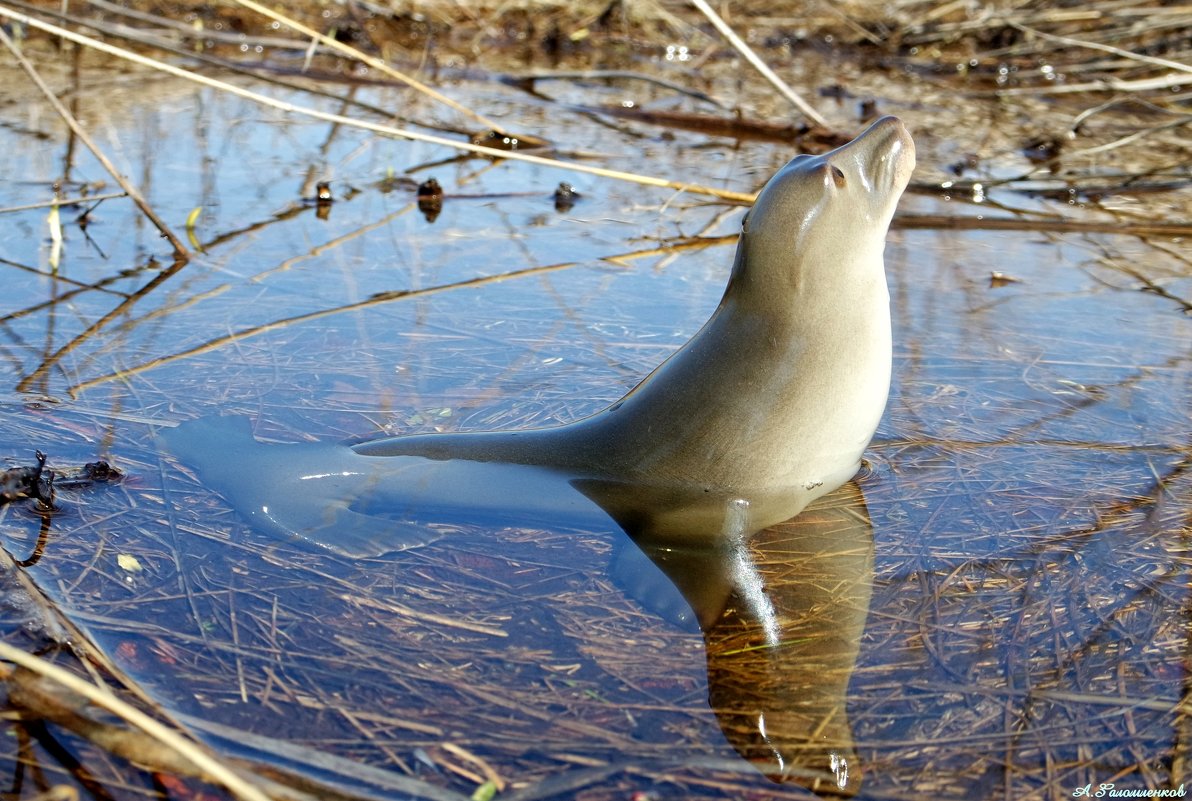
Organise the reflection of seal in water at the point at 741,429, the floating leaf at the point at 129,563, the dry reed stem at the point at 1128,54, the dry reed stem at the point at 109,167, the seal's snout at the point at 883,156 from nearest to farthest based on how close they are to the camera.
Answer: the floating leaf at the point at 129,563 → the reflection of seal in water at the point at 741,429 → the seal's snout at the point at 883,156 → the dry reed stem at the point at 109,167 → the dry reed stem at the point at 1128,54

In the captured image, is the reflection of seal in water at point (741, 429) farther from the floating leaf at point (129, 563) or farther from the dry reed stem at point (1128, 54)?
the dry reed stem at point (1128, 54)

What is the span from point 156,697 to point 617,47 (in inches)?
445

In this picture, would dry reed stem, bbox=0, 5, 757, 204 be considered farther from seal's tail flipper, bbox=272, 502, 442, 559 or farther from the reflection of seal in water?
seal's tail flipper, bbox=272, 502, 442, 559

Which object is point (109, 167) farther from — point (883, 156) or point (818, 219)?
point (883, 156)

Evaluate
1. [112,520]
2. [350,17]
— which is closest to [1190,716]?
[112,520]

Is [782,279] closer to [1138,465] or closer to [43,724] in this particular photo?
[1138,465]

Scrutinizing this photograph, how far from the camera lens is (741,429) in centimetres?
361

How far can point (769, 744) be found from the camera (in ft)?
8.44

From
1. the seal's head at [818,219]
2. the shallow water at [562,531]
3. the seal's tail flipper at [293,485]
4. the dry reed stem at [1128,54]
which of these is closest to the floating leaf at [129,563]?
the shallow water at [562,531]

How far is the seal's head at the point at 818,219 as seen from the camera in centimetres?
360

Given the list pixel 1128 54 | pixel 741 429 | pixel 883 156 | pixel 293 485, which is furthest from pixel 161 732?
pixel 1128 54

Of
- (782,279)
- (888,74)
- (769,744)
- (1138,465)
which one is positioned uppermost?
(888,74)

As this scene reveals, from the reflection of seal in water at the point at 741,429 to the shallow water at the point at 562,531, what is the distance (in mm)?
182

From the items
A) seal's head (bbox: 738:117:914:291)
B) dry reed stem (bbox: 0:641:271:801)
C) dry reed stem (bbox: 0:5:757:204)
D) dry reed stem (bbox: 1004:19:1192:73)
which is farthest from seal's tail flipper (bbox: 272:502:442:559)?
dry reed stem (bbox: 1004:19:1192:73)
